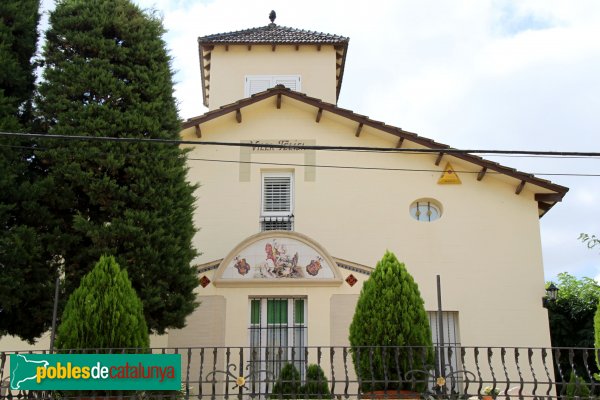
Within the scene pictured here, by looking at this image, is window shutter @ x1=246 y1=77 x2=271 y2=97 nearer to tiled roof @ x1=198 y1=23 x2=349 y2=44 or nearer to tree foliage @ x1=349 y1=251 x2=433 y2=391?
tiled roof @ x1=198 y1=23 x2=349 y2=44

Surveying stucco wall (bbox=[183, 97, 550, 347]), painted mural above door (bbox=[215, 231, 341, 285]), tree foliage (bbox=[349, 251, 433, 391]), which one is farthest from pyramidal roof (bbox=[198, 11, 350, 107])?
tree foliage (bbox=[349, 251, 433, 391])

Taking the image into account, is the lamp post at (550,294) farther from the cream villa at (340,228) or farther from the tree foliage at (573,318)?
the tree foliage at (573,318)

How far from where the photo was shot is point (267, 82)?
22.5m

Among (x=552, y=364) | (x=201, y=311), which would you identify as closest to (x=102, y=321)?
(x=201, y=311)

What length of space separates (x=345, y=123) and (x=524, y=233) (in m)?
5.27

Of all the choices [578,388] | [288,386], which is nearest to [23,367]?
[288,386]

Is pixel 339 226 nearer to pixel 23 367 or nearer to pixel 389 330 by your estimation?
pixel 389 330

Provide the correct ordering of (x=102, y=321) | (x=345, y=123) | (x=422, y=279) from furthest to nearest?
1. (x=345, y=123)
2. (x=422, y=279)
3. (x=102, y=321)

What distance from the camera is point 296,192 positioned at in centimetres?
1767

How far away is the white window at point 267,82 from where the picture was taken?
22453 mm

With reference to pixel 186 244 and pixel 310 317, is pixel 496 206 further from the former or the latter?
pixel 186 244

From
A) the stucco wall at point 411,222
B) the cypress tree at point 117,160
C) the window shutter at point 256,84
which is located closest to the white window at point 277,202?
the stucco wall at point 411,222

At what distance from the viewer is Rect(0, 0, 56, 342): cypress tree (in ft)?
37.5

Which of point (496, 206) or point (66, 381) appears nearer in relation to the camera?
point (66, 381)
